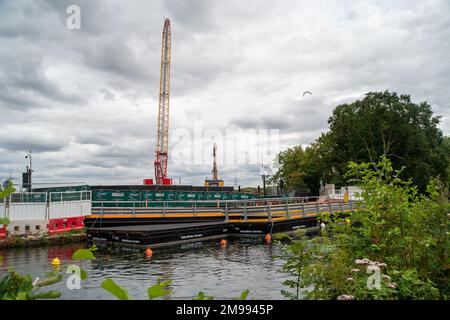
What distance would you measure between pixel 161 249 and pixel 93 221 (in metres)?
7.07

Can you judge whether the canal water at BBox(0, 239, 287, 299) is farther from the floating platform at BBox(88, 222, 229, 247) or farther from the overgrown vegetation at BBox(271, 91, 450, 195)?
the overgrown vegetation at BBox(271, 91, 450, 195)

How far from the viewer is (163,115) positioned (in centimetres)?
8219

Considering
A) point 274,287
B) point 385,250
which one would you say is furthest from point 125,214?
point 385,250

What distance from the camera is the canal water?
9570 millimetres

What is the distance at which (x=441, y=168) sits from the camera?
53.5 m

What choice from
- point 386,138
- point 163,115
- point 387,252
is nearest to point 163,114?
point 163,115

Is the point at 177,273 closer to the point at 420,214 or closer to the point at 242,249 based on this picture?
the point at 242,249

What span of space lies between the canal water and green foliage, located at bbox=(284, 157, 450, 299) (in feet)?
6.35

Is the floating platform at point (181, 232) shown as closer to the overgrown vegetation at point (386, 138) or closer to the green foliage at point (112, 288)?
the green foliage at point (112, 288)

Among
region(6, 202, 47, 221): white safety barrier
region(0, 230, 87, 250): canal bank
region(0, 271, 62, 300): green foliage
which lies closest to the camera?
region(0, 271, 62, 300): green foliage

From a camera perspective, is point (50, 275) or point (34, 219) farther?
point (34, 219)

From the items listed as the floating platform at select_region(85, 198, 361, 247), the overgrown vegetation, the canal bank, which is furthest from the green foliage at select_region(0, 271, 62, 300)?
the overgrown vegetation

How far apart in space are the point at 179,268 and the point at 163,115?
236 feet

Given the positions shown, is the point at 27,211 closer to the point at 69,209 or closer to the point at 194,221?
the point at 69,209
